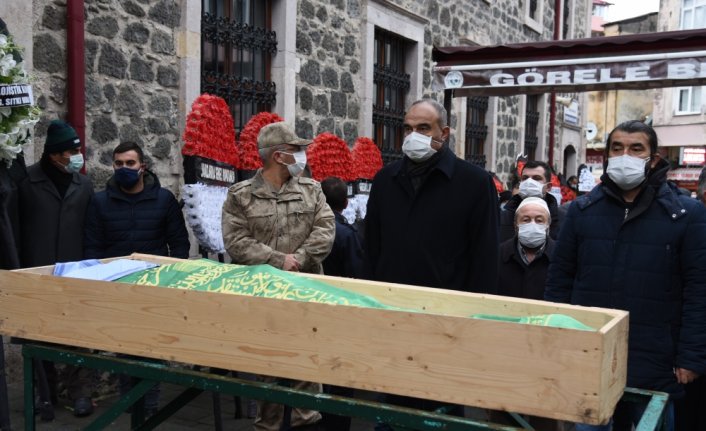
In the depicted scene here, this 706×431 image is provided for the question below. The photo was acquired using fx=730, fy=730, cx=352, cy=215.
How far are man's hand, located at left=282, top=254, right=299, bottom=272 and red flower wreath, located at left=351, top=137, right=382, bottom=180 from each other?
3700 millimetres

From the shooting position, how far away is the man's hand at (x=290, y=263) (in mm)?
4043

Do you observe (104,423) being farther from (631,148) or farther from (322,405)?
(631,148)

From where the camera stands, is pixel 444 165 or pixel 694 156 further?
pixel 694 156

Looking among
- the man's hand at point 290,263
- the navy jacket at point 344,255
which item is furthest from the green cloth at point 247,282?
the navy jacket at point 344,255

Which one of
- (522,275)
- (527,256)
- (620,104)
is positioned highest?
(620,104)

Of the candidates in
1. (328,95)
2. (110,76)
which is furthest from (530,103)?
(110,76)

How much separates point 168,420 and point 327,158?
3.04m

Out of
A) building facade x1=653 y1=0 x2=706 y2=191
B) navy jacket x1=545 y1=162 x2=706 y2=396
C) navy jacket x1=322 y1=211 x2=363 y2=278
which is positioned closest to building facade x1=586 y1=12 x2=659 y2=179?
building facade x1=653 y1=0 x2=706 y2=191

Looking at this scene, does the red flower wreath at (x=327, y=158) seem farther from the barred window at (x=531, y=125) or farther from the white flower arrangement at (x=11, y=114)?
the barred window at (x=531, y=125)

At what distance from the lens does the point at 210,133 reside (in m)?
5.29

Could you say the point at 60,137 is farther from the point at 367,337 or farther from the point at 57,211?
the point at 367,337

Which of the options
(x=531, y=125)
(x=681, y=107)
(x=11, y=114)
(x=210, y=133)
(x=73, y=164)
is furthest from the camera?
(x=681, y=107)

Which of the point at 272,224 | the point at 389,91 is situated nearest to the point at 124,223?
the point at 272,224

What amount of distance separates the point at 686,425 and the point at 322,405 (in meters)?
2.15
